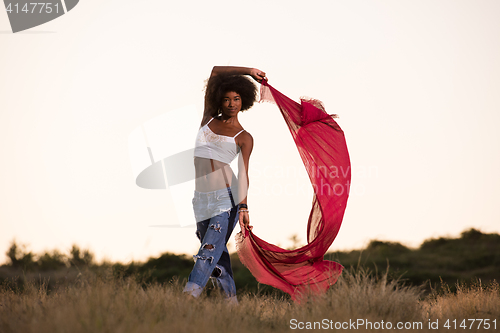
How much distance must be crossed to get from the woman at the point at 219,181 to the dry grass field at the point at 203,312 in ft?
0.93

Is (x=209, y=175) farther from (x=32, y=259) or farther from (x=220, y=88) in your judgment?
(x=32, y=259)

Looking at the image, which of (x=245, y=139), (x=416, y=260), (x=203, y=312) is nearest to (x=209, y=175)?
(x=245, y=139)

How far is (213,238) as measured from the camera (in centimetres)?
404

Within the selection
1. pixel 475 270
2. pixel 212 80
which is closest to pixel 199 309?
pixel 212 80

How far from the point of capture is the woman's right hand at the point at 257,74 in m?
A: 4.52

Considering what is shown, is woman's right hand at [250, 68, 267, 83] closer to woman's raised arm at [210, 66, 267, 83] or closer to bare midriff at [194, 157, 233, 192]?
woman's raised arm at [210, 66, 267, 83]

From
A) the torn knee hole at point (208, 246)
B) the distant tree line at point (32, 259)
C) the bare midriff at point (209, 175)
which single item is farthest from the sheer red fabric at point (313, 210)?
the distant tree line at point (32, 259)

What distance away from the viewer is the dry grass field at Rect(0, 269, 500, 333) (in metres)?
3.08

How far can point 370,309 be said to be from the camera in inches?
158

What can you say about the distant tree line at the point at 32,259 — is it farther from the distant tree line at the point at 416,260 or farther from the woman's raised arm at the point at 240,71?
the woman's raised arm at the point at 240,71

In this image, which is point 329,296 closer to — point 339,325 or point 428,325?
point 339,325

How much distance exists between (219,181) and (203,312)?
1.27m

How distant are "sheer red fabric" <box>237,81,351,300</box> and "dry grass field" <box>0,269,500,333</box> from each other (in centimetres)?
30

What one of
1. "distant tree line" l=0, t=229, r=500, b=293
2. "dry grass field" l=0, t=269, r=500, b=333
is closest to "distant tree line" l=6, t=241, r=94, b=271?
"distant tree line" l=0, t=229, r=500, b=293
